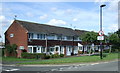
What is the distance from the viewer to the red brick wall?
35000 millimetres

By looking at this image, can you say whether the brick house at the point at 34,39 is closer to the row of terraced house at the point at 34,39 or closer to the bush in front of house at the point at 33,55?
the row of terraced house at the point at 34,39

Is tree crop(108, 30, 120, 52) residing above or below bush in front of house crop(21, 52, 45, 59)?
above

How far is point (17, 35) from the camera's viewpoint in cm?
3688

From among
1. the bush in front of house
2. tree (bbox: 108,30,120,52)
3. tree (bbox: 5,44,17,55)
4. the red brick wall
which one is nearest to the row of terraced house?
the red brick wall

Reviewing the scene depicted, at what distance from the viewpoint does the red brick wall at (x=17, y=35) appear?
115ft

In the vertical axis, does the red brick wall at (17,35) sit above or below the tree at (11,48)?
above

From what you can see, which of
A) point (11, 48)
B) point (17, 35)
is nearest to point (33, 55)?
point (11, 48)

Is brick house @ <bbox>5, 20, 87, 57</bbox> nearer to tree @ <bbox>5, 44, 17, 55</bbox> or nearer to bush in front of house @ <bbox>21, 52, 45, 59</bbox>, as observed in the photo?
tree @ <bbox>5, 44, 17, 55</bbox>

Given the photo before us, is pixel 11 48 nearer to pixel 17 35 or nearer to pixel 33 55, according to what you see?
pixel 17 35

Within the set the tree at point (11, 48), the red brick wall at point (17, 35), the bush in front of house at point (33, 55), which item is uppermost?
the red brick wall at point (17, 35)

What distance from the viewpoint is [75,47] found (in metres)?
47.4

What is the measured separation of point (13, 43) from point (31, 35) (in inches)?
196

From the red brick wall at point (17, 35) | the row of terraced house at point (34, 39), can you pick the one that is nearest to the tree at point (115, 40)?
the row of terraced house at point (34, 39)

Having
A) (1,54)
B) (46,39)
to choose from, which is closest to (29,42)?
(46,39)
